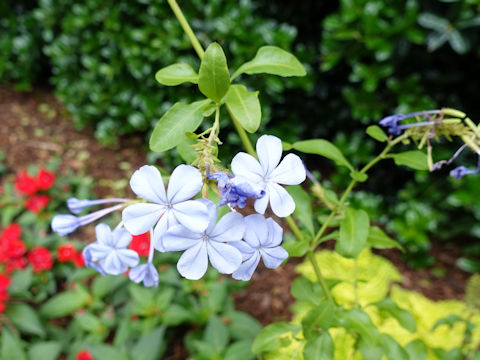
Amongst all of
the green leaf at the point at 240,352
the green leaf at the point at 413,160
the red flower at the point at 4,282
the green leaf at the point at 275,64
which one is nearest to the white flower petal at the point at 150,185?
the green leaf at the point at 275,64

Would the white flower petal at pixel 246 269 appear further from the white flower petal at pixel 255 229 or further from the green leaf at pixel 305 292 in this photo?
the green leaf at pixel 305 292

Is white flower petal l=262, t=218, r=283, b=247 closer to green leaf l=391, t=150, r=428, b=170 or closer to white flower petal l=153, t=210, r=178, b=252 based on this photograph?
white flower petal l=153, t=210, r=178, b=252

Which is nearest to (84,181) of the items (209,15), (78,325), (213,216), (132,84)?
(132,84)

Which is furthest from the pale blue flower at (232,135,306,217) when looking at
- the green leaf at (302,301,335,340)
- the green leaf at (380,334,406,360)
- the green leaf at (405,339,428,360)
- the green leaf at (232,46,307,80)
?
the green leaf at (405,339,428,360)

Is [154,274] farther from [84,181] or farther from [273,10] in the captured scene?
[84,181]

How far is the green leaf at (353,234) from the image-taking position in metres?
0.99

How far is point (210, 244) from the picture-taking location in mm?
722

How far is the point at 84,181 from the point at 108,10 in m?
1.35

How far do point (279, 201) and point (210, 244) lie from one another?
0.50ft

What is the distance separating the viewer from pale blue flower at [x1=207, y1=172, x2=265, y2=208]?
26.0 inches

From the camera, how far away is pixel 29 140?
12.0 ft

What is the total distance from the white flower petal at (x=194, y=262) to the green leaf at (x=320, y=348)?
0.56 metres

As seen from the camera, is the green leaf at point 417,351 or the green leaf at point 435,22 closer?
the green leaf at point 417,351

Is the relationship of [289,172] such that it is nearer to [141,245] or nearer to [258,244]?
[258,244]
